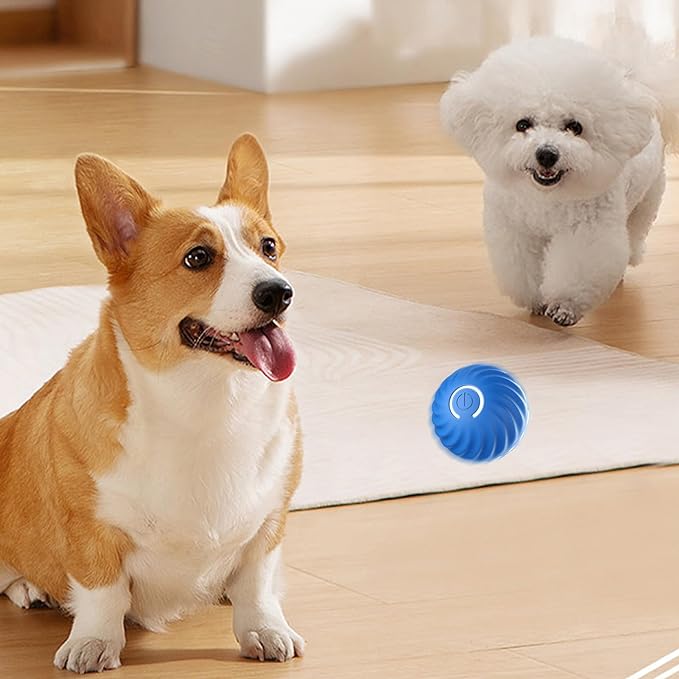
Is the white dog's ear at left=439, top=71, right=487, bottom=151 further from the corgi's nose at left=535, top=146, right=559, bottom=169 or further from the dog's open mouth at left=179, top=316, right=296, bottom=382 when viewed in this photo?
the dog's open mouth at left=179, top=316, right=296, bottom=382

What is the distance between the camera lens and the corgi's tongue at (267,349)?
4.56 ft

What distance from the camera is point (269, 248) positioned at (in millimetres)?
1451

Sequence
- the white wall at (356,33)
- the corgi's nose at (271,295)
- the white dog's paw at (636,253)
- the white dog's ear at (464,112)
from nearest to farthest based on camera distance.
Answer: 1. the corgi's nose at (271,295)
2. the white dog's ear at (464,112)
3. the white dog's paw at (636,253)
4. the white wall at (356,33)

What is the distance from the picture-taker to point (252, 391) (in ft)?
4.74

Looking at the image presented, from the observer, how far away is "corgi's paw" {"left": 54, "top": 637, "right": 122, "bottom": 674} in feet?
4.79

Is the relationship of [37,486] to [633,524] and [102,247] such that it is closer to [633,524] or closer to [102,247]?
Result: [102,247]

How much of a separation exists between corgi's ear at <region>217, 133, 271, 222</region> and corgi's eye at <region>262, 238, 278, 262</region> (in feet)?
0.17

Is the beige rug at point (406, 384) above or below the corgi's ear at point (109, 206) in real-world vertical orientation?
below

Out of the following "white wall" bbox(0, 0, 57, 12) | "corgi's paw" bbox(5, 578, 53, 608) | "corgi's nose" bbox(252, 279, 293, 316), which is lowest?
"white wall" bbox(0, 0, 57, 12)

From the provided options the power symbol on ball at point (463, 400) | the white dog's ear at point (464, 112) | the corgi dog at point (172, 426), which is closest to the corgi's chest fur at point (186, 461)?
the corgi dog at point (172, 426)

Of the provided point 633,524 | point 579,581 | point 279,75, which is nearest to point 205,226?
point 579,581

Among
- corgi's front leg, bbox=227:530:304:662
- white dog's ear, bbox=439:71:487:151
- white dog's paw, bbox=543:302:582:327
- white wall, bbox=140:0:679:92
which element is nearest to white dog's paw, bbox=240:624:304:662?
corgi's front leg, bbox=227:530:304:662

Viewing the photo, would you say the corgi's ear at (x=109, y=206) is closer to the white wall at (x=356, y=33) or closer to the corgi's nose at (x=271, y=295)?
the corgi's nose at (x=271, y=295)

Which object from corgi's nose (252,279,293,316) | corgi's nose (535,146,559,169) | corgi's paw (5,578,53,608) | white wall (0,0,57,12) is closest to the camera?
corgi's nose (252,279,293,316)
